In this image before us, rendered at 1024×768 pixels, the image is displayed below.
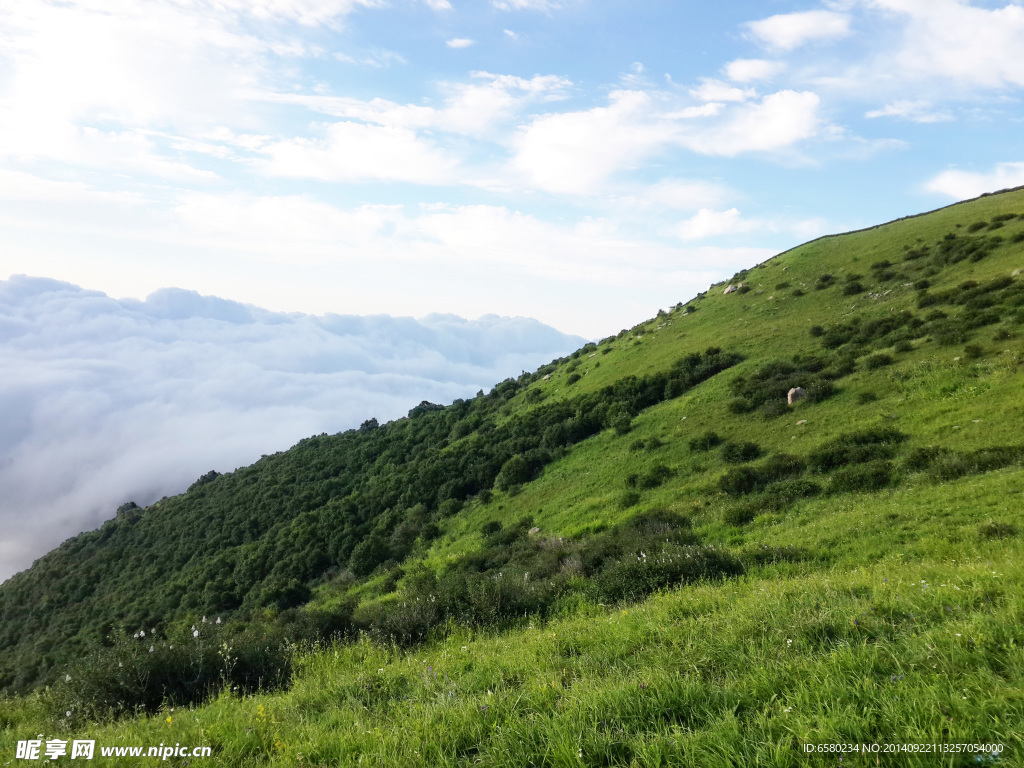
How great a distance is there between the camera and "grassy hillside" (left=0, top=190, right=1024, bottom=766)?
4.22 meters

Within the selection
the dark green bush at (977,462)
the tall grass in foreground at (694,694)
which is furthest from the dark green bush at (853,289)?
the tall grass in foreground at (694,694)

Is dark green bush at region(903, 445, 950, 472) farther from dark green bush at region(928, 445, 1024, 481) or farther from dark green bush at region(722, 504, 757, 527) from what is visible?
dark green bush at region(722, 504, 757, 527)

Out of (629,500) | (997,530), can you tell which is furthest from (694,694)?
(629,500)

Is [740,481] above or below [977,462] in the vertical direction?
below

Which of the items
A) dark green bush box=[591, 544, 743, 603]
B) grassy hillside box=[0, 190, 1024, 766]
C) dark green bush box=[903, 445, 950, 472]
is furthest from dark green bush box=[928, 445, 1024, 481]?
dark green bush box=[591, 544, 743, 603]

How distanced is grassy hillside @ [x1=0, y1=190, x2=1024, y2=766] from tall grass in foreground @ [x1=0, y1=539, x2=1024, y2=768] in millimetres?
34

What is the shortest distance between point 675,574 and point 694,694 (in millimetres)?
7024

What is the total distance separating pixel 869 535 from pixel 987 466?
20.1 ft

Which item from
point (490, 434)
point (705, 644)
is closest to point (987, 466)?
point (705, 644)

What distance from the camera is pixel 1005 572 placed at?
21.7 feet

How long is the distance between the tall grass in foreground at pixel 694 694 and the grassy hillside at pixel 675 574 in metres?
0.03

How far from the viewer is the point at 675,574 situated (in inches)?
432

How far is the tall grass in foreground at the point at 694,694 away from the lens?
11.5ft

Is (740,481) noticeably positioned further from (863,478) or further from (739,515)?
(863,478)
